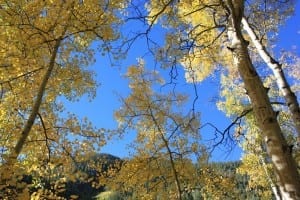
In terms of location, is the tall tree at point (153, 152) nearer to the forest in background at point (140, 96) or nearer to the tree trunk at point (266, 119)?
the forest in background at point (140, 96)

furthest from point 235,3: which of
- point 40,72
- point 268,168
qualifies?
point 268,168

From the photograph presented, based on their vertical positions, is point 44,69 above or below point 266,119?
above

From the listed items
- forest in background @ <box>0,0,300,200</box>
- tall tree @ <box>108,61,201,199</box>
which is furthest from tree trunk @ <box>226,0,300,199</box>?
tall tree @ <box>108,61,201,199</box>

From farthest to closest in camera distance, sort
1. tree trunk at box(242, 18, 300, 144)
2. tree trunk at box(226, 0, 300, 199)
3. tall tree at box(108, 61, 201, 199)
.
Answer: tall tree at box(108, 61, 201, 199), tree trunk at box(242, 18, 300, 144), tree trunk at box(226, 0, 300, 199)

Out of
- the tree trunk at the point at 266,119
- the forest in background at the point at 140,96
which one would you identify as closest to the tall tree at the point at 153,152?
the forest in background at the point at 140,96

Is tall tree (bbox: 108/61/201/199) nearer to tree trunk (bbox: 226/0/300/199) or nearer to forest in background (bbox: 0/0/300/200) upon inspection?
forest in background (bbox: 0/0/300/200)

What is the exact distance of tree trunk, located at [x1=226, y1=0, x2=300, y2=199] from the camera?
3.16 m

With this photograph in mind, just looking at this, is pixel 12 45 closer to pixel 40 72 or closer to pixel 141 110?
pixel 40 72

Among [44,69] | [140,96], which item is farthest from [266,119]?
[140,96]

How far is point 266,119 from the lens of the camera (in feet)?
11.5

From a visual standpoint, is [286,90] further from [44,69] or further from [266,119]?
[44,69]

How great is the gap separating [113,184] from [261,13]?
7213 mm

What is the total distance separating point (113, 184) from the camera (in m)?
12.7

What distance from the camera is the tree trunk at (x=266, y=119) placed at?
10.4 feet
